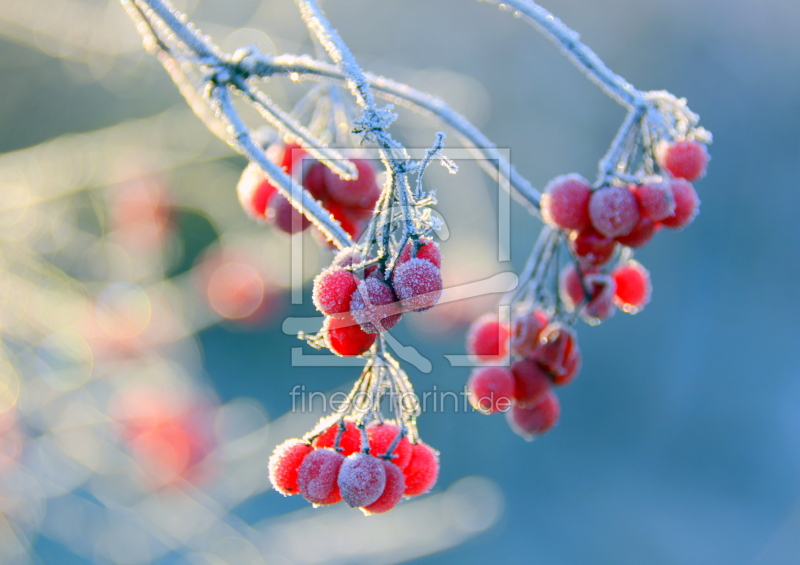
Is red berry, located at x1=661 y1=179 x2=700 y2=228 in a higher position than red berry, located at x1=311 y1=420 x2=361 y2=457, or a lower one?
higher

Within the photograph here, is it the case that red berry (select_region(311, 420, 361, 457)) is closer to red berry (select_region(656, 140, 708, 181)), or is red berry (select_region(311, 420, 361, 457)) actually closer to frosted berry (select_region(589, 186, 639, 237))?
frosted berry (select_region(589, 186, 639, 237))

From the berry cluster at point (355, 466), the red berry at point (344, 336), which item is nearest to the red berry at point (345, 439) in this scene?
the berry cluster at point (355, 466)

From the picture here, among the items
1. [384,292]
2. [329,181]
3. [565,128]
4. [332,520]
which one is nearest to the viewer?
[384,292]

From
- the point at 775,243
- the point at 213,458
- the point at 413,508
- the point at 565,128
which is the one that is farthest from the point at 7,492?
the point at 775,243

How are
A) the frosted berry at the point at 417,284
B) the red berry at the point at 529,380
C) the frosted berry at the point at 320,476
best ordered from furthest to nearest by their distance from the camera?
the red berry at the point at 529,380 → the frosted berry at the point at 320,476 → the frosted berry at the point at 417,284

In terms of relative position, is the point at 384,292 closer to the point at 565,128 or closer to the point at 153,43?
the point at 153,43

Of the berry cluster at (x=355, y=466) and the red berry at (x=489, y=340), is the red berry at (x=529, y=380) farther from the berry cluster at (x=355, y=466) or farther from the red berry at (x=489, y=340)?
the berry cluster at (x=355, y=466)

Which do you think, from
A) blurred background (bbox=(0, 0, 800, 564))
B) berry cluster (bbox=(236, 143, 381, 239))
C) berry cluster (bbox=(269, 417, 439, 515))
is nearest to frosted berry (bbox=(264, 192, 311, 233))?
berry cluster (bbox=(236, 143, 381, 239))
